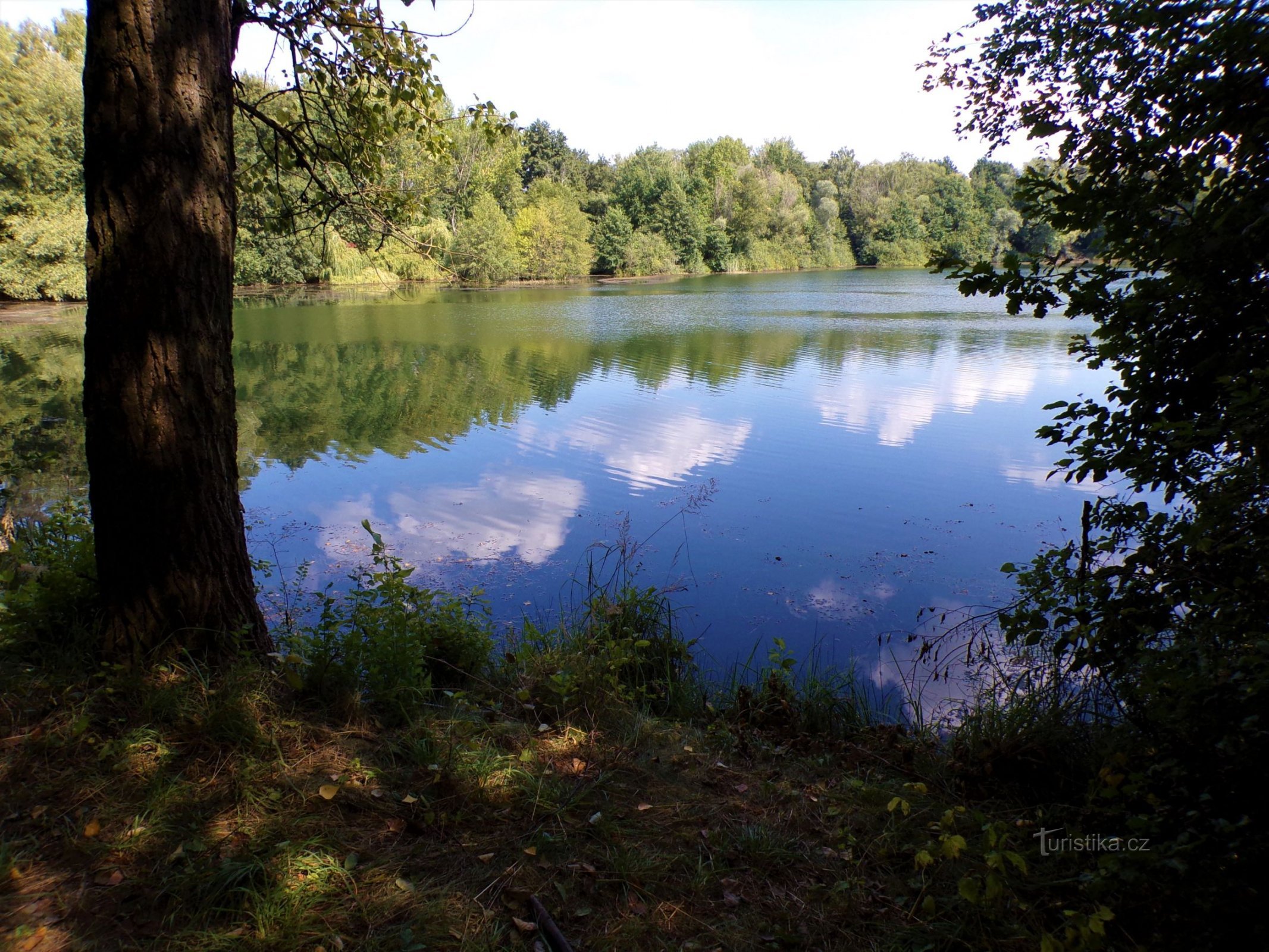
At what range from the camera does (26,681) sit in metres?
2.79

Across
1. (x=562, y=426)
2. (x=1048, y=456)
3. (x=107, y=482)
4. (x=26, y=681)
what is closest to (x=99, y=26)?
(x=107, y=482)

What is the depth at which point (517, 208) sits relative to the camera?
58.0 m

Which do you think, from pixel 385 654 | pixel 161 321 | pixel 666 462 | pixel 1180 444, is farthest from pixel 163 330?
pixel 666 462

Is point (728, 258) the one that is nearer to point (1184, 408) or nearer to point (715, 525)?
point (715, 525)

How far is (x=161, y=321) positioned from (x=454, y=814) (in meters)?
2.05

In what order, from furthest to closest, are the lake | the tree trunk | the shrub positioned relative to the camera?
the lake → the shrub → the tree trunk

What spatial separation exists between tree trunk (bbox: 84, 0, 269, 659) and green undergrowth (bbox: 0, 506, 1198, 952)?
345 millimetres

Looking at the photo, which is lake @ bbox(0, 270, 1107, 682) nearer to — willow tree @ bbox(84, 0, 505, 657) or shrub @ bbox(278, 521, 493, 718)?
shrub @ bbox(278, 521, 493, 718)

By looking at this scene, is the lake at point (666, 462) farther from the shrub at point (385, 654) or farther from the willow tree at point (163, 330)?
the willow tree at point (163, 330)

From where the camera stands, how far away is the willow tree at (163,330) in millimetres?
2641

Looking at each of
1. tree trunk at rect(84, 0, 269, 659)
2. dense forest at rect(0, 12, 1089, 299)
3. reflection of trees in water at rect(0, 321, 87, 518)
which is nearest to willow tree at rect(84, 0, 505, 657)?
tree trunk at rect(84, 0, 269, 659)

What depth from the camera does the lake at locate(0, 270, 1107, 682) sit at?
21.9 ft

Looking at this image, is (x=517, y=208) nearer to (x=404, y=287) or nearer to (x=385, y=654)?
(x=404, y=287)

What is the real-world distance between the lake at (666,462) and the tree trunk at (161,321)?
125 inches
